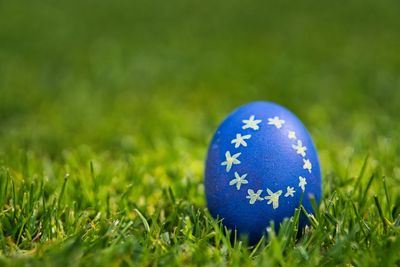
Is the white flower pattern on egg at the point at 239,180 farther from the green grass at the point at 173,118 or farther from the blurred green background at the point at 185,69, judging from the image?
the blurred green background at the point at 185,69

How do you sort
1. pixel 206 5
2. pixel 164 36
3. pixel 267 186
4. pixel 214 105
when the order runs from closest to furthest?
pixel 267 186, pixel 214 105, pixel 164 36, pixel 206 5

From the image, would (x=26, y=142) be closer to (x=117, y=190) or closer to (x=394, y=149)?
(x=117, y=190)

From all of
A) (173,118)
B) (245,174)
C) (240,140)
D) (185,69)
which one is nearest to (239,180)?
(245,174)

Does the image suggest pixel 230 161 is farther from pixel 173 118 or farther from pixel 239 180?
pixel 173 118

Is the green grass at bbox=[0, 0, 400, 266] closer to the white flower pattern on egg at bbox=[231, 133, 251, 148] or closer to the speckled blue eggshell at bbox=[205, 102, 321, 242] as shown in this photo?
the speckled blue eggshell at bbox=[205, 102, 321, 242]

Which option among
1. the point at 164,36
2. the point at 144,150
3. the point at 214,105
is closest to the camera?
the point at 144,150

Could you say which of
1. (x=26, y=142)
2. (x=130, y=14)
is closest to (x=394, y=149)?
(x=26, y=142)

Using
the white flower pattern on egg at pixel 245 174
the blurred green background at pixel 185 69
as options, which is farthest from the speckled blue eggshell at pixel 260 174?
the blurred green background at pixel 185 69

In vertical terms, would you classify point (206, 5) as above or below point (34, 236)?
above
